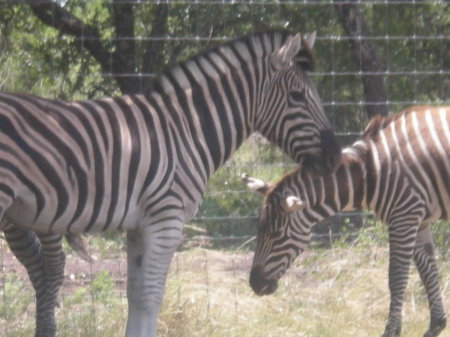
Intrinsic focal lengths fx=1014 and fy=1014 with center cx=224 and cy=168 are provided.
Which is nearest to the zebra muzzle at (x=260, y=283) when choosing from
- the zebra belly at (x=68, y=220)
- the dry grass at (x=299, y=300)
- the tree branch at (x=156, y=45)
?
the dry grass at (x=299, y=300)

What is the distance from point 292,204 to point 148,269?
161 centimetres

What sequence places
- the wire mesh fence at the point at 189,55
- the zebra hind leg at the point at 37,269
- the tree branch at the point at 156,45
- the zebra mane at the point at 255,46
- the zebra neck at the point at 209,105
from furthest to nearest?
the tree branch at the point at 156,45, the wire mesh fence at the point at 189,55, the zebra hind leg at the point at 37,269, the zebra mane at the point at 255,46, the zebra neck at the point at 209,105

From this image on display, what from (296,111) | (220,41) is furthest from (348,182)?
(220,41)

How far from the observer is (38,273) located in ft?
20.4

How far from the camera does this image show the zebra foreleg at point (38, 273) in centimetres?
613

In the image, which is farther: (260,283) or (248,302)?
(248,302)

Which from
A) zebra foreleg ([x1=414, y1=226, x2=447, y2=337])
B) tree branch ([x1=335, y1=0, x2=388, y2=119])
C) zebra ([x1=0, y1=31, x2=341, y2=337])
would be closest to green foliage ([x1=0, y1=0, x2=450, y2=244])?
tree branch ([x1=335, y1=0, x2=388, y2=119])

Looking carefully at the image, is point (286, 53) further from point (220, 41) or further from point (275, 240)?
point (220, 41)

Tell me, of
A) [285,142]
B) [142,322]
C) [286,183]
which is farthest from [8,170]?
[286,183]

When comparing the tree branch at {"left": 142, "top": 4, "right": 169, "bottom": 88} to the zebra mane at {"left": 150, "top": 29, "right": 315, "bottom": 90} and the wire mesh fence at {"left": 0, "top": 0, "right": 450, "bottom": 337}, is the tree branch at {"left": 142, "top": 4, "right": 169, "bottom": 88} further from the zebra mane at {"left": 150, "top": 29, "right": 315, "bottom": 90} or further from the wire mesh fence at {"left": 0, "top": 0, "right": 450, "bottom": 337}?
the zebra mane at {"left": 150, "top": 29, "right": 315, "bottom": 90}

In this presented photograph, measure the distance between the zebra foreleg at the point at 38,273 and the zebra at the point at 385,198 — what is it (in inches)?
56.5

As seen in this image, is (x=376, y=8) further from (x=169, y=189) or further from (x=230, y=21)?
(x=169, y=189)

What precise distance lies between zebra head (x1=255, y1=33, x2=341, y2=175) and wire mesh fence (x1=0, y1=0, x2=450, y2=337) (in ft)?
3.50

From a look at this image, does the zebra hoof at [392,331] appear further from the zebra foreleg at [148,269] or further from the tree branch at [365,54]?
the tree branch at [365,54]
